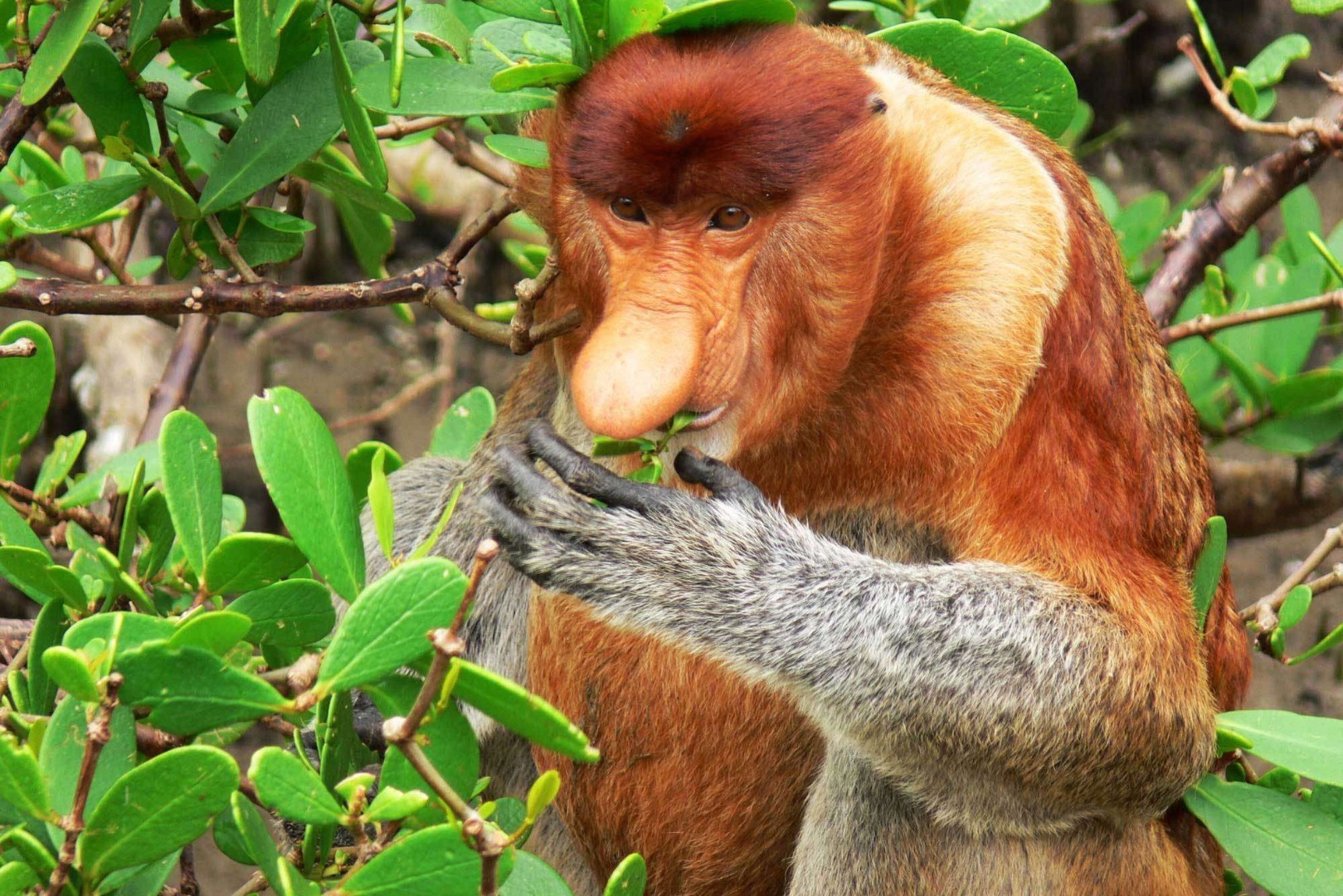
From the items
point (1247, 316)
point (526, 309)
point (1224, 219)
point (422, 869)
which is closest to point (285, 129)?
point (526, 309)

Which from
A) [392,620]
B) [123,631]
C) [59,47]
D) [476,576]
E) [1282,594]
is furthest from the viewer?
[1282,594]

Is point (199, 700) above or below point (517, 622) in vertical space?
above

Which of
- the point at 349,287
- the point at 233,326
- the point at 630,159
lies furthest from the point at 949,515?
the point at 233,326

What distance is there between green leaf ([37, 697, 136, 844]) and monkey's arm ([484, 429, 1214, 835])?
714 millimetres

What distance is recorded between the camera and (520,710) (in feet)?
5.03

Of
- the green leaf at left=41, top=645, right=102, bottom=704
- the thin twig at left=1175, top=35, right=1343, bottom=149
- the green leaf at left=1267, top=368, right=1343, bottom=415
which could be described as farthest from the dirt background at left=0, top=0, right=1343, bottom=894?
the green leaf at left=41, top=645, right=102, bottom=704

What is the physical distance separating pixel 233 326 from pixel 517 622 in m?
3.36

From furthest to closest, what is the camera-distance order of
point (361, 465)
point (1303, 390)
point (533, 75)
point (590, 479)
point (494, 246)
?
1. point (494, 246)
2. point (1303, 390)
3. point (361, 465)
4. point (590, 479)
5. point (533, 75)

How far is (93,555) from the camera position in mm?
2107

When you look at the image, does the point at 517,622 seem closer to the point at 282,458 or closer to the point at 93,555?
the point at 93,555

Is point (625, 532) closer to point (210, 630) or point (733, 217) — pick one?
point (733, 217)

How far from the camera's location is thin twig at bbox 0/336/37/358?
6.25 feet

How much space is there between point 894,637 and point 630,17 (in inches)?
41.4

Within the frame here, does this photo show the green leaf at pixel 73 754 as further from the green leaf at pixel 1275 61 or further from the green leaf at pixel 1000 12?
the green leaf at pixel 1275 61
